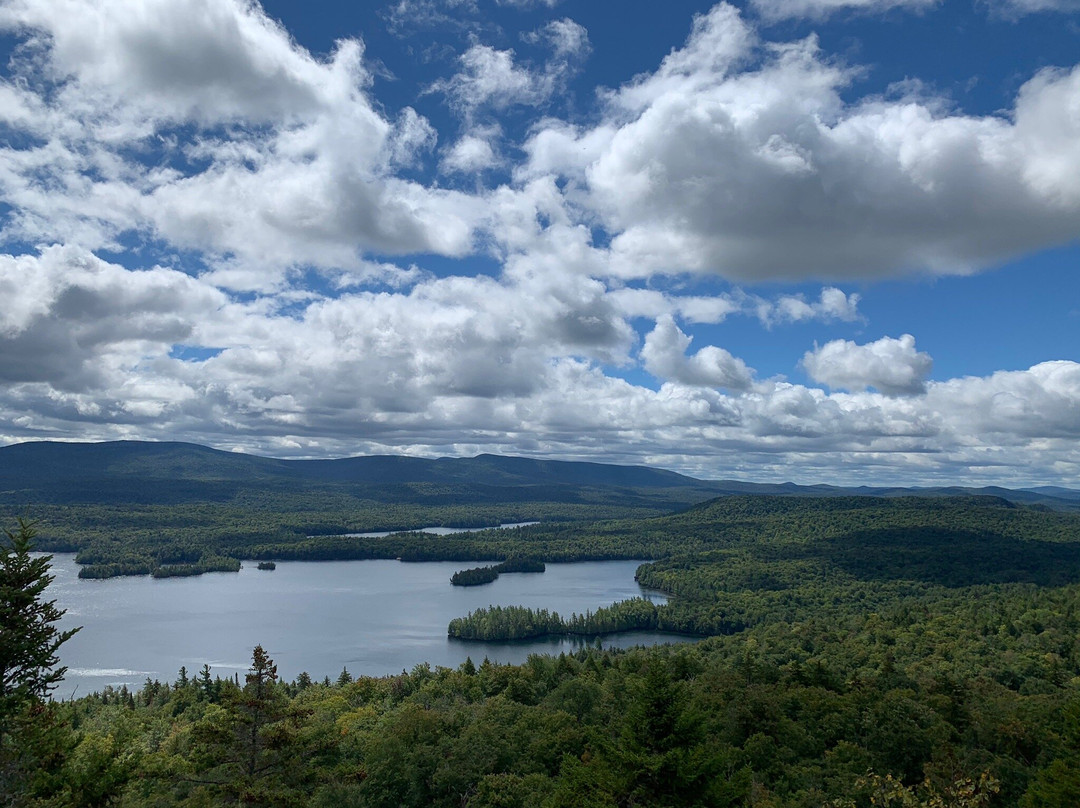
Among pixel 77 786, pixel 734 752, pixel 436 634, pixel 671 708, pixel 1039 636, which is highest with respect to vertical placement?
pixel 671 708

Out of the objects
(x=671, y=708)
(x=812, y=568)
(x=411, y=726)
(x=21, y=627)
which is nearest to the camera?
(x=21, y=627)

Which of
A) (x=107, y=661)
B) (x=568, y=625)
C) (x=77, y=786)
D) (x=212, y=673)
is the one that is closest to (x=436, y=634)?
(x=568, y=625)

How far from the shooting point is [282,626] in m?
146

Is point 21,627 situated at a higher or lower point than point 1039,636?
higher

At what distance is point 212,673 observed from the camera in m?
113

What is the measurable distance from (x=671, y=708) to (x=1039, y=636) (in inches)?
3719

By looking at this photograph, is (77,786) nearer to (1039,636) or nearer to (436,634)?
(1039,636)

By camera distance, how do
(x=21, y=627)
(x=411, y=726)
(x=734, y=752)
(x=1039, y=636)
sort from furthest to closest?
(x=1039, y=636) < (x=411, y=726) < (x=734, y=752) < (x=21, y=627)

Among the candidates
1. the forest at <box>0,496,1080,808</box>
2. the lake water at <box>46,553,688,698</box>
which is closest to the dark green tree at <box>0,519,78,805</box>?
the forest at <box>0,496,1080,808</box>

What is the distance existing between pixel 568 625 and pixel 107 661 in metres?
83.9

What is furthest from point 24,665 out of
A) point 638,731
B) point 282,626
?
point 282,626

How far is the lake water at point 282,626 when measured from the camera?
118 metres

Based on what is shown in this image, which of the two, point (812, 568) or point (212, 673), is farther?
point (812, 568)

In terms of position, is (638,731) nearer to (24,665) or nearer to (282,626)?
(24,665)
